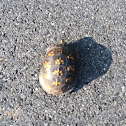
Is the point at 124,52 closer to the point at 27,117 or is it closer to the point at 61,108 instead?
the point at 61,108

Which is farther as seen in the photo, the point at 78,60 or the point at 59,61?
the point at 78,60

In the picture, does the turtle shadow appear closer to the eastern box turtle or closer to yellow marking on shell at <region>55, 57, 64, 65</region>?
the eastern box turtle

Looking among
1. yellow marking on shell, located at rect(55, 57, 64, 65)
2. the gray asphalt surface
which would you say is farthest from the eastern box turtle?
the gray asphalt surface

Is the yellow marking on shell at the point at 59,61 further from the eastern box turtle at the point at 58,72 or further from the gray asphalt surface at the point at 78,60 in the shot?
the gray asphalt surface at the point at 78,60

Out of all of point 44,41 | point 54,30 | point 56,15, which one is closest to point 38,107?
point 44,41

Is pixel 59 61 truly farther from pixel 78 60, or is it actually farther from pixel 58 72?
pixel 78 60

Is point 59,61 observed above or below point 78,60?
above

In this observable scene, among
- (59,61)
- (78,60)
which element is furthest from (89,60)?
(59,61)
